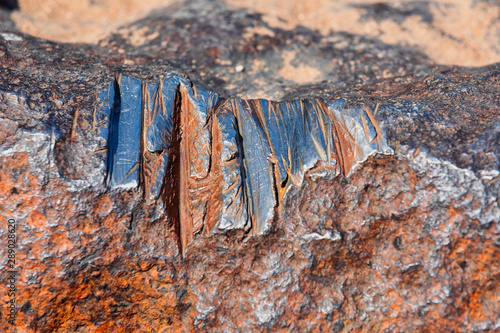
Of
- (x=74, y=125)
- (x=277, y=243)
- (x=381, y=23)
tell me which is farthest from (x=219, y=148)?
(x=381, y=23)

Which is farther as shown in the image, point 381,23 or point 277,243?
point 381,23

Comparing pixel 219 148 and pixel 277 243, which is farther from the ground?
pixel 219 148

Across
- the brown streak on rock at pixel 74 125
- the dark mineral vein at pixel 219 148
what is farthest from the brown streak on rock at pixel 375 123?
the brown streak on rock at pixel 74 125

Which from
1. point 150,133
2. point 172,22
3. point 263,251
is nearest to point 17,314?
point 150,133

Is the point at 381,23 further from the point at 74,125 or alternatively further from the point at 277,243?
the point at 74,125

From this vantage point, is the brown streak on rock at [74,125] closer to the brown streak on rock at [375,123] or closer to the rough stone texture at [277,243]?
the rough stone texture at [277,243]

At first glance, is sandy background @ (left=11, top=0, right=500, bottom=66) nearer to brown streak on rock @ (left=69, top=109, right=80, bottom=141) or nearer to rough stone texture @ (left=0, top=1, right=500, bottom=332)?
brown streak on rock @ (left=69, top=109, right=80, bottom=141)

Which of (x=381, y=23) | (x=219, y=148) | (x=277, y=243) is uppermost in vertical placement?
(x=381, y=23)
